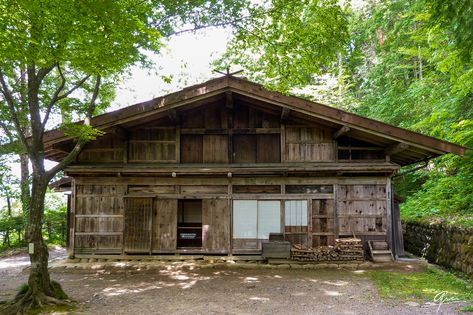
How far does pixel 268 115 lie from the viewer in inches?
431

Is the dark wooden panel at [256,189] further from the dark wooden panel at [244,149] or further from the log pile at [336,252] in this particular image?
the log pile at [336,252]

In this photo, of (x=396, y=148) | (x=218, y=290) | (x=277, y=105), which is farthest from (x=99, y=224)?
(x=396, y=148)

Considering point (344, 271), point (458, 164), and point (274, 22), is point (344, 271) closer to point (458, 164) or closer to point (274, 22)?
point (458, 164)

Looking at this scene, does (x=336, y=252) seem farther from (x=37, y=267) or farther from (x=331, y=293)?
(x=37, y=267)

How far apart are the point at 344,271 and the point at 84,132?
7.63 metres

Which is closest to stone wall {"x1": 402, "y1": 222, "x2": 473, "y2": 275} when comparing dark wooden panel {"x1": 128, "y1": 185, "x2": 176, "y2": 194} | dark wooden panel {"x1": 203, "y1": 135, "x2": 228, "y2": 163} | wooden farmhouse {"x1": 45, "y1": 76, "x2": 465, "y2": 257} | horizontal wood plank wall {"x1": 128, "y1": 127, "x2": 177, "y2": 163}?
wooden farmhouse {"x1": 45, "y1": 76, "x2": 465, "y2": 257}

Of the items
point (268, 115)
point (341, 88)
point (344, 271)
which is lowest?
point (344, 271)

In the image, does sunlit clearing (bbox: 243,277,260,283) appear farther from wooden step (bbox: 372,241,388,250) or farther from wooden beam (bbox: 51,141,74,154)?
wooden beam (bbox: 51,141,74,154)

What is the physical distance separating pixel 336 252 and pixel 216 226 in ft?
12.3

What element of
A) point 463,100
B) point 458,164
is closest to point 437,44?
point 463,100

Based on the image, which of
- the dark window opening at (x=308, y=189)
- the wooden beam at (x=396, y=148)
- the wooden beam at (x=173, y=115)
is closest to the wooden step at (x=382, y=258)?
the dark window opening at (x=308, y=189)

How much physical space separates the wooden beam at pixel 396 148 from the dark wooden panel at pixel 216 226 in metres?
5.29

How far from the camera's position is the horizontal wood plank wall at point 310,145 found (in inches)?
420

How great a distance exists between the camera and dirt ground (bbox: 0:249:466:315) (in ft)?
20.1
